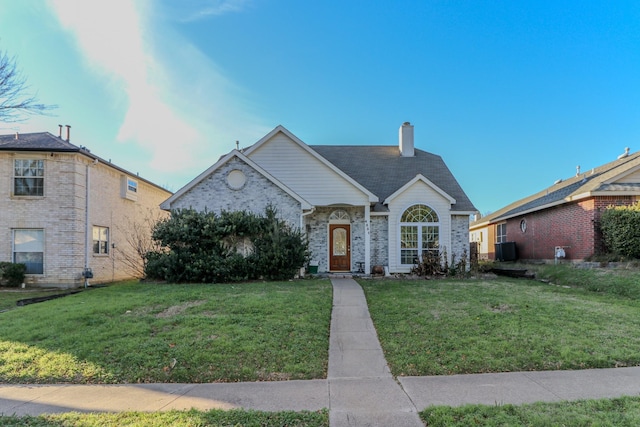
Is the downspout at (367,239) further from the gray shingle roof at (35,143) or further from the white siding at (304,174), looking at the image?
the gray shingle roof at (35,143)

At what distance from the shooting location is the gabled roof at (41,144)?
13.9 meters

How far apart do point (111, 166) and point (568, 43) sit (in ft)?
67.1

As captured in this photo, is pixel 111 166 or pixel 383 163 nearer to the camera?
pixel 111 166

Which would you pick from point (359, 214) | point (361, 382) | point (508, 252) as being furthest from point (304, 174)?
point (508, 252)

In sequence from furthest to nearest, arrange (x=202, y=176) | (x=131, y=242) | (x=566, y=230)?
(x=131, y=242) < (x=566, y=230) < (x=202, y=176)

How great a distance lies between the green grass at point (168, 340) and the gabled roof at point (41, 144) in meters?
7.59

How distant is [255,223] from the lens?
13086mm

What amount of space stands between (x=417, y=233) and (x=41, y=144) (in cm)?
1640

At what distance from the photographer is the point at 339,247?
15883 millimetres

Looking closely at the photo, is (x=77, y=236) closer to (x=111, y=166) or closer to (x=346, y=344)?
(x=111, y=166)

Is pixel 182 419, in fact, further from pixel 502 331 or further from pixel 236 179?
pixel 236 179

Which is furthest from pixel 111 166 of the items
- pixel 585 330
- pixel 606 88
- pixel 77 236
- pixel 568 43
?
pixel 606 88

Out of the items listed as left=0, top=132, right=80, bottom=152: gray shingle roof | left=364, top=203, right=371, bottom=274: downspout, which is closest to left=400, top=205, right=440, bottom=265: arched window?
left=364, top=203, right=371, bottom=274: downspout

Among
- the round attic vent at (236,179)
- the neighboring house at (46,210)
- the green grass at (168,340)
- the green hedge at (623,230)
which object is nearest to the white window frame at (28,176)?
the neighboring house at (46,210)
